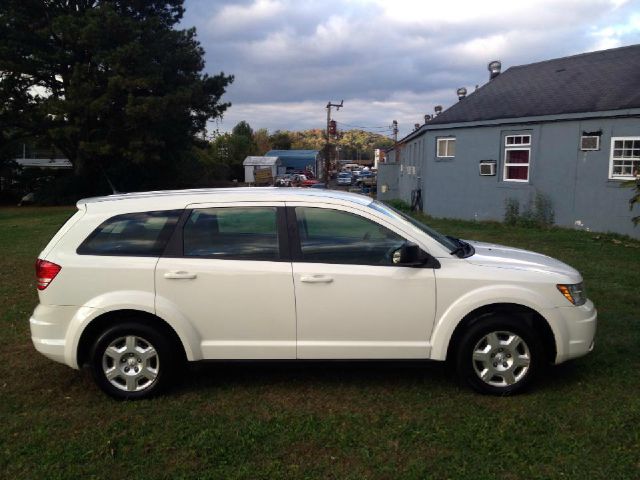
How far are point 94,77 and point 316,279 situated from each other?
1035 inches

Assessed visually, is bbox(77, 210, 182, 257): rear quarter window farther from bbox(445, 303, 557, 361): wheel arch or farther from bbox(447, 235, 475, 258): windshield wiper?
bbox(445, 303, 557, 361): wheel arch

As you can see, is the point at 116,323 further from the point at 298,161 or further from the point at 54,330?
the point at 298,161

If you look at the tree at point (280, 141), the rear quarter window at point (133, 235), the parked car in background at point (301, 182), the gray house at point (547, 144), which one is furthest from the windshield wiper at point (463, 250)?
the tree at point (280, 141)

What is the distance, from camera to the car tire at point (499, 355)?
4.35m

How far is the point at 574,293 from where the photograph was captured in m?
4.47

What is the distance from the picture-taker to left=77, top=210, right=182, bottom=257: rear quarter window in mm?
4453

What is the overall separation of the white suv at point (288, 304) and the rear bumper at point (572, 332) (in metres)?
0.01

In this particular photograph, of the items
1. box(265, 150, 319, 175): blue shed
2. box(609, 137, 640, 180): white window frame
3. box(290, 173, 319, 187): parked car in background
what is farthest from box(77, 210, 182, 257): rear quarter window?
box(265, 150, 319, 175): blue shed

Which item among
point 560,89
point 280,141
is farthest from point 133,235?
point 280,141

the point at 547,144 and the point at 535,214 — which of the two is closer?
the point at 547,144

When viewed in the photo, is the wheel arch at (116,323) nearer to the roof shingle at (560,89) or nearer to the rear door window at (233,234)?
the rear door window at (233,234)

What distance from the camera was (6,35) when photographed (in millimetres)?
27000

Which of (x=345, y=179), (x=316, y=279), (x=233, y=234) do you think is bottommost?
(x=345, y=179)

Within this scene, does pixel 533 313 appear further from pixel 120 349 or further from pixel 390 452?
pixel 120 349
